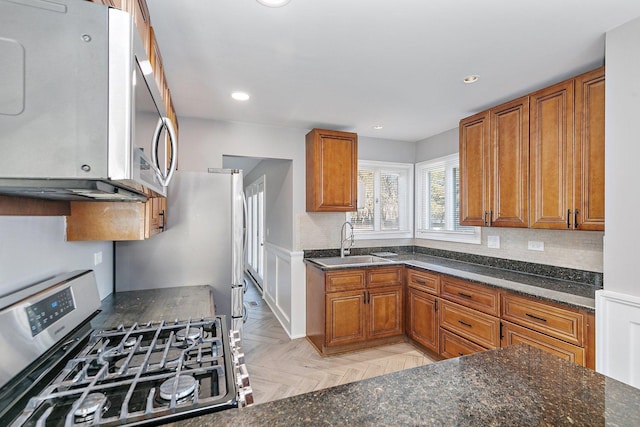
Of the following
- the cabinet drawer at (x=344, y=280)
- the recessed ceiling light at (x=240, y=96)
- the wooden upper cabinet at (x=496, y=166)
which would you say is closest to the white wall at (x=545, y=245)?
the wooden upper cabinet at (x=496, y=166)

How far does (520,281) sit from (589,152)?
1.07m

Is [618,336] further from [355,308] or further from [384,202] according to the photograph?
[384,202]

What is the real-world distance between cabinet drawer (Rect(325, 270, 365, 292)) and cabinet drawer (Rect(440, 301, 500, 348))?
814 mm

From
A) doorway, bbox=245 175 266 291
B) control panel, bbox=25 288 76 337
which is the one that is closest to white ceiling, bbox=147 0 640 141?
control panel, bbox=25 288 76 337

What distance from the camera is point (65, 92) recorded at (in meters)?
0.56

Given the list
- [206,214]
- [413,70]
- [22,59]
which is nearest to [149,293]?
[206,214]

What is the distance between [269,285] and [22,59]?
15.1 feet

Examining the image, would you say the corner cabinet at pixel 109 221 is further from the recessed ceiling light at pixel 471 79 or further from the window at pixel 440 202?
the window at pixel 440 202

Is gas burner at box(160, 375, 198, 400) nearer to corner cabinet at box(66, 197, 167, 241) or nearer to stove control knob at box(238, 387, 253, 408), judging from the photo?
stove control knob at box(238, 387, 253, 408)

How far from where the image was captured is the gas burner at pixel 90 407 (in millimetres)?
801

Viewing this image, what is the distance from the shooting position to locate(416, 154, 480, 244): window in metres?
3.72

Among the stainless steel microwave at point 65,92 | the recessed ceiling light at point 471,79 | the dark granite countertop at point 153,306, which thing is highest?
the recessed ceiling light at point 471,79

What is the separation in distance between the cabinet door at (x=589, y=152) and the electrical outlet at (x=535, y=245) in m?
0.69

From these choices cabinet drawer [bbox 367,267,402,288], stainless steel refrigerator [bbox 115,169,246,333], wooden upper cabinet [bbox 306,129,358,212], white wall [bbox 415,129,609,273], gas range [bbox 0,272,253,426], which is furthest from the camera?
wooden upper cabinet [bbox 306,129,358,212]
